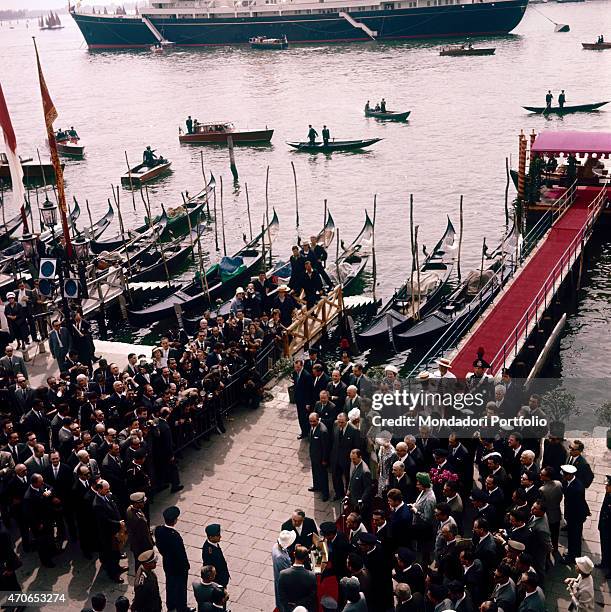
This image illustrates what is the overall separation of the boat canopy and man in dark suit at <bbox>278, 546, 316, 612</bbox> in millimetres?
23363

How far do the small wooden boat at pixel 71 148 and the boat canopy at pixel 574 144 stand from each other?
3631cm

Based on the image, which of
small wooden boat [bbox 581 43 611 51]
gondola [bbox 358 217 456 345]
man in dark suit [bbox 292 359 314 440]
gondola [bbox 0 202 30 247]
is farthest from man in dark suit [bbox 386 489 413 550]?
small wooden boat [bbox 581 43 611 51]

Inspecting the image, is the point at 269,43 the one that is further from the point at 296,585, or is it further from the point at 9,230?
the point at 296,585

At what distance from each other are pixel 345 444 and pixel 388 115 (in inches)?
1982

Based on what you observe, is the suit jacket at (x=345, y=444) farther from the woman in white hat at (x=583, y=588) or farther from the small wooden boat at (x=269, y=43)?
the small wooden boat at (x=269, y=43)

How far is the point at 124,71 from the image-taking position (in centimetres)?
10031

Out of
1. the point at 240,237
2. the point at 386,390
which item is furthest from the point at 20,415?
the point at 240,237

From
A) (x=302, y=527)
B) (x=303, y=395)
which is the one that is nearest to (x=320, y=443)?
(x=303, y=395)

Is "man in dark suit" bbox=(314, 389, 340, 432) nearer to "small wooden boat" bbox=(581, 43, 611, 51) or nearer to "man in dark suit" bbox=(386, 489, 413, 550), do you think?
"man in dark suit" bbox=(386, 489, 413, 550)

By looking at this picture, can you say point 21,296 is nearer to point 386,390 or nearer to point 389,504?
point 386,390

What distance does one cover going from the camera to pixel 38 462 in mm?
12016

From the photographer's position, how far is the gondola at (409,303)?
21.6 metres

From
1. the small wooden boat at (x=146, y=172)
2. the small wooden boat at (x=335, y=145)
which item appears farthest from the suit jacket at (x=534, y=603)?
the small wooden boat at (x=335, y=145)

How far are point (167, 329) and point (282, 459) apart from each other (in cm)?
1149
